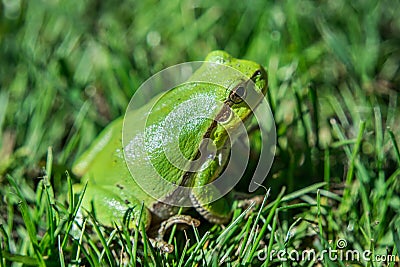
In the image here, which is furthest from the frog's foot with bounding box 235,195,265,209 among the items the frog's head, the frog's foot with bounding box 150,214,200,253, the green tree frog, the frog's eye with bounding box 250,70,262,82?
the frog's eye with bounding box 250,70,262,82

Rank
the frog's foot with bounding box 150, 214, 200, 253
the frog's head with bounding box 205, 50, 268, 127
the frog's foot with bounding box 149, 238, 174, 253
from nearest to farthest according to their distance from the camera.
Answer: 1. the frog's foot with bounding box 149, 238, 174, 253
2. the frog's foot with bounding box 150, 214, 200, 253
3. the frog's head with bounding box 205, 50, 268, 127

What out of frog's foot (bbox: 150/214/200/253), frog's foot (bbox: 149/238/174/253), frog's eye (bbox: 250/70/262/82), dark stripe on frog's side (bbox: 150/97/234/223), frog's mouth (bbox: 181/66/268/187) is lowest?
frog's foot (bbox: 149/238/174/253)

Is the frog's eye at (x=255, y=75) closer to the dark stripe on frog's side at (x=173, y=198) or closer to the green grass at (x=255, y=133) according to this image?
the dark stripe on frog's side at (x=173, y=198)

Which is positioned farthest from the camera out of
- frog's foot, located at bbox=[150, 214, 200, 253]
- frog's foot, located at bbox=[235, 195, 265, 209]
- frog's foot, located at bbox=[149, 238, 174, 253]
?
frog's foot, located at bbox=[235, 195, 265, 209]

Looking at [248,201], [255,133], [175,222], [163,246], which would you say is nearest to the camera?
[163,246]

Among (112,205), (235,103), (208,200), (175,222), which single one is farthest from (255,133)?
(112,205)

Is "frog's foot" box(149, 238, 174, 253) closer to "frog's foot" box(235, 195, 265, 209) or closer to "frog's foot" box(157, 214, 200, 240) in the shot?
Result: "frog's foot" box(157, 214, 200, 240)

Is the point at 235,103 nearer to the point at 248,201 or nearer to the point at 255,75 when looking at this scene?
the point at 255,75

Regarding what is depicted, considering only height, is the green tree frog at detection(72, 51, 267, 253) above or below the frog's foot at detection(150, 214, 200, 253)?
above

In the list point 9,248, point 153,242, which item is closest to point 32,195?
point 9,248
